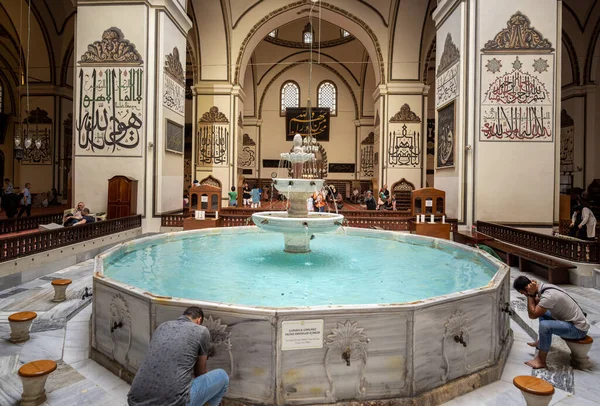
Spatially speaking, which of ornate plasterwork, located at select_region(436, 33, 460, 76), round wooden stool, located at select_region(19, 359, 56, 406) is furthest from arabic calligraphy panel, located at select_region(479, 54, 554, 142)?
round wooden stool, located at select_region(19, 359, 56, 406)

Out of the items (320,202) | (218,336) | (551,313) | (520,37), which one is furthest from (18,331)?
(520,37)

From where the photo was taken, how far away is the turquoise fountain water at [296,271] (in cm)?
302

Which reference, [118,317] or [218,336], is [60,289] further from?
[218,336]

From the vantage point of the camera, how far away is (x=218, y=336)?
2107mm

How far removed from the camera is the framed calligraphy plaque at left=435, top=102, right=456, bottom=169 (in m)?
8.34

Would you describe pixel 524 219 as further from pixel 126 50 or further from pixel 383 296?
pixel 126 50

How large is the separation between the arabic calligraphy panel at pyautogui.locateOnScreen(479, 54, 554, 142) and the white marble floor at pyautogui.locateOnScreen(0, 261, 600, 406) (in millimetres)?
4393

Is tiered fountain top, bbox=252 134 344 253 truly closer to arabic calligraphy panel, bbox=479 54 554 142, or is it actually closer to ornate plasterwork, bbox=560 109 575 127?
arabic calligraphy panel, bbox=479 54 554 142

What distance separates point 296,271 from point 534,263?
153 inches

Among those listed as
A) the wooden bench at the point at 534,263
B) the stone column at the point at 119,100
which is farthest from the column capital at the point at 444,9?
the stone column at the point at 119,100

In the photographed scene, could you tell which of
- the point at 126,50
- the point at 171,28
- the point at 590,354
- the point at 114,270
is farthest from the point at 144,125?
the point at 590,354

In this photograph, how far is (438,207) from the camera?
8.54m

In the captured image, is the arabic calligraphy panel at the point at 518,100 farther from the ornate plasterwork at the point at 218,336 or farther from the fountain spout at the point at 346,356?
the ornate plasterwork at the point at 218,336

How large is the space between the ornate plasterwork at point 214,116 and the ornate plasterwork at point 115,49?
5.42 meters
